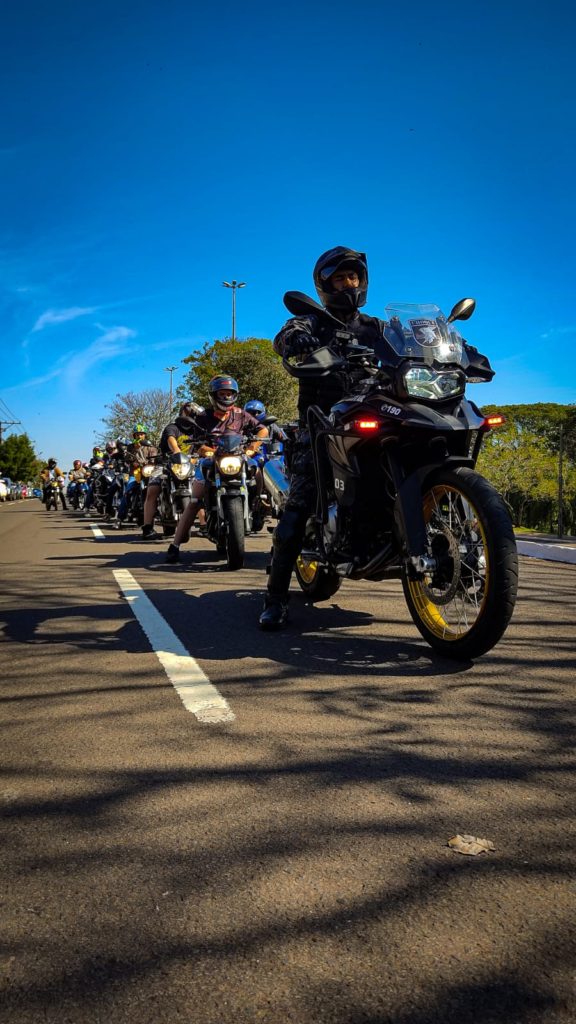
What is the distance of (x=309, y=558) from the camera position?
4844mm

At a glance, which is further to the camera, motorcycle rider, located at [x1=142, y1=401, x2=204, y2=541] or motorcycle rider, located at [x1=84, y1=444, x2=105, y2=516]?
motorcycle rider, located at [x1=84, y1=444, x2=105, y2=516]

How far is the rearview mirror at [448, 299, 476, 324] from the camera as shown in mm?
4285

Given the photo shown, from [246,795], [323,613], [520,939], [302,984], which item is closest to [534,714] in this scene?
[246,795]

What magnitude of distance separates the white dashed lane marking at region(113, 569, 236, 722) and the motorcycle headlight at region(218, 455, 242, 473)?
2.40 meters

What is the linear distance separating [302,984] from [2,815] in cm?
111

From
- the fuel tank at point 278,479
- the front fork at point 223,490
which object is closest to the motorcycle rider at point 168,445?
the front fork at point 223,490

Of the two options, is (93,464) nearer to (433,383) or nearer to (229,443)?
(229,443)

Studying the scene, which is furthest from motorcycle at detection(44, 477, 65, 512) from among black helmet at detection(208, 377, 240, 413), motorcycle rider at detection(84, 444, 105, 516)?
black helmet at detection(208, 377, 240, 413)

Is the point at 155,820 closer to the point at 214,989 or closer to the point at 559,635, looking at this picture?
the point at 214,989

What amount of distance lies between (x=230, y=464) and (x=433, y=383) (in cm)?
442

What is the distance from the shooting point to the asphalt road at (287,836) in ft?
4.59

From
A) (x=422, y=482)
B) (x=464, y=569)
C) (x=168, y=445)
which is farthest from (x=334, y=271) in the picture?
(x=168, y=445)

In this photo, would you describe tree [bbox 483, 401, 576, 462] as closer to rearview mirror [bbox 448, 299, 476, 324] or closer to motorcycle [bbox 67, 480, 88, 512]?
rearview mirror [bbox 448, 299, 476, 324]

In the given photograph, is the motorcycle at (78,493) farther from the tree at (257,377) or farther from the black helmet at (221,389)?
the black helmet at (221,389)
